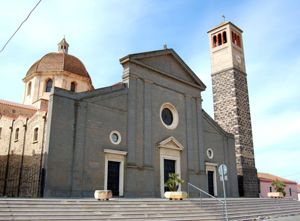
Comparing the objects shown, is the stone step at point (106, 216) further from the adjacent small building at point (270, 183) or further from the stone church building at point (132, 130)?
the adjacent small building at point (270, 183)

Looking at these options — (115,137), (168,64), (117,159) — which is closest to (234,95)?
(168,64)

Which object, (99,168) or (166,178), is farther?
(166,178)

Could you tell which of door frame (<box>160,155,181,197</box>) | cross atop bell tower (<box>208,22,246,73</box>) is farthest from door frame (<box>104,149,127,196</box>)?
cross atop bell tower (<box>208,22,246,73</box>)

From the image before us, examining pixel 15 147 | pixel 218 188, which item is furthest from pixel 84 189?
pixel 218 188

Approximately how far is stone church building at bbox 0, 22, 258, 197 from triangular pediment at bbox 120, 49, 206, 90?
7 cm

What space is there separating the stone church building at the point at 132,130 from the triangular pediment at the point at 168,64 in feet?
0.24

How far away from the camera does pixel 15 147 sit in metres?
21.2

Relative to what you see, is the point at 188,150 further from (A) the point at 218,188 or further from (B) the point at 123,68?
(B) the point at 123,68

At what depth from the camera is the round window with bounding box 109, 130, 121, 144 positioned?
18125 millimetres

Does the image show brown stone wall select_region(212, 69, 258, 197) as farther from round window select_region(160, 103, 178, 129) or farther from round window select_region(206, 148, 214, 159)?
round window select_region(160, 103, 178, 129)

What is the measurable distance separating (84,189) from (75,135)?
2809 millimetres

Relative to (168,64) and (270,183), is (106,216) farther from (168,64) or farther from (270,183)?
(270,183)

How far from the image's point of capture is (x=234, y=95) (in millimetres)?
28125

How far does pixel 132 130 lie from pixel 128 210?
7.11 m
